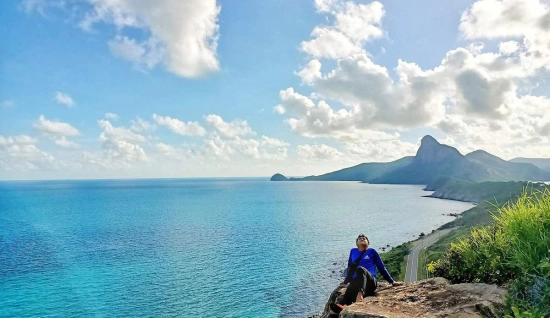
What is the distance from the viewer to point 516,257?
667cm

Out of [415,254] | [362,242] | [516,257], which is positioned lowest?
[415,254]

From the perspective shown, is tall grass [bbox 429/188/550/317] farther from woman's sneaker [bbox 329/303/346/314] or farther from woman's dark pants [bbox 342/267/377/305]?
woman's sneaker [bbox 329/303/346/314]

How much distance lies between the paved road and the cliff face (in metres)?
42.5

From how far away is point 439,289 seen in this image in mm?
9109

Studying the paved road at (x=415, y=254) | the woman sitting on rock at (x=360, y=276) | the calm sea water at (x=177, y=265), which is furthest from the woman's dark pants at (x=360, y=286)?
the paved road at (x=415, y=254)

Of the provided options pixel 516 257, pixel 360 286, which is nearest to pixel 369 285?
pixel 360 286

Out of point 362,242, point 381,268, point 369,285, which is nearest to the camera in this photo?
point 369,285

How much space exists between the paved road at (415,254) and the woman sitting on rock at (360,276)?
41543 mm

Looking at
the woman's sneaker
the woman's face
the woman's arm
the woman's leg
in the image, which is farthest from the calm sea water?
the woman's sneaker

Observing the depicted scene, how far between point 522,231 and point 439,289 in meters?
3.02

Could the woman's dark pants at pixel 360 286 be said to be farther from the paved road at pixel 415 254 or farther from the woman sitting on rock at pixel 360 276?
the paved road at pixel 415 254

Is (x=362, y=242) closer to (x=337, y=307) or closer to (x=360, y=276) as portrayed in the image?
(x=360, y=276)

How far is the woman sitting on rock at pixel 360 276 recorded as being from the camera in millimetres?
9555

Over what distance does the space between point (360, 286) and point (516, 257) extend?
4.10 metres
